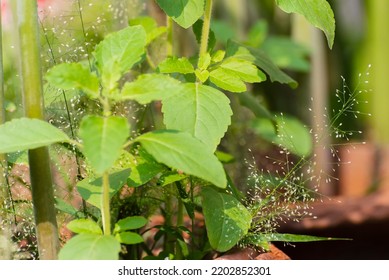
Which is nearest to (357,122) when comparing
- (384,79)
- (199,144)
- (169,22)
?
(384,79)

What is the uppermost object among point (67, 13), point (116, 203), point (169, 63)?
point (67, 13)

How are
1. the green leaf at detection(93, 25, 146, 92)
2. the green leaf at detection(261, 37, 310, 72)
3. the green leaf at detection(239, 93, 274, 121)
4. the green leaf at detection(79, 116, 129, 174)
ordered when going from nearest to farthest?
the green leaf at detection(79, 116, 129, 174) < the green leaf at detection(93, 25, 146, 92) < the green leaf at detection(239, 93, 274, 121) < the green leaf at detection(261, 37, 310, 72)

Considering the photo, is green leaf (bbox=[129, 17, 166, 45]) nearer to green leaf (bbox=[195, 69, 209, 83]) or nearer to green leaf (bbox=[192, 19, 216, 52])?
green leaf (bbox=[192, 19, 216, 52])

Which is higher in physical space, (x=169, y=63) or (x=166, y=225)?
(x=169, y=63)

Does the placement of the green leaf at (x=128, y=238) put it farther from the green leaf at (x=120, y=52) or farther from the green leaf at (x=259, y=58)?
the green leaf at (x=259, y=58)

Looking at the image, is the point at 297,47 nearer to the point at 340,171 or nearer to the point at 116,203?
the point at 340,171

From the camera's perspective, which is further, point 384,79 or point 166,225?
point 384,79

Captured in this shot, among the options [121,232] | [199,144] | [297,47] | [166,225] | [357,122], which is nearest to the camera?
[199,144]

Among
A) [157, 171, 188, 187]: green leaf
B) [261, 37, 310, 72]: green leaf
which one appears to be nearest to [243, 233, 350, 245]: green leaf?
[157, 171, 188, 187]: green leaf
